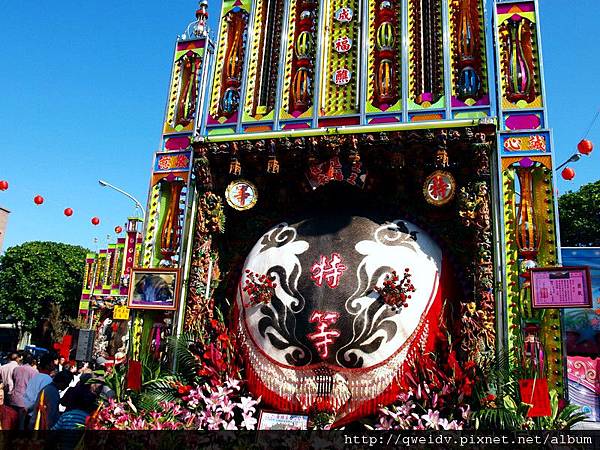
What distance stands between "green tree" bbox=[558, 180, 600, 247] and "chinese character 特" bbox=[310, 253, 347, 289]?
18449mm

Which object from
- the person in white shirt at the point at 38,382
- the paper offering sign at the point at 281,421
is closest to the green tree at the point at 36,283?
the person in white shirt at the point at 38,382

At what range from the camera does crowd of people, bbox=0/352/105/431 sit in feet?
19.7

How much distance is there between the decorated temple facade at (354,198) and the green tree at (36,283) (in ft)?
85.3

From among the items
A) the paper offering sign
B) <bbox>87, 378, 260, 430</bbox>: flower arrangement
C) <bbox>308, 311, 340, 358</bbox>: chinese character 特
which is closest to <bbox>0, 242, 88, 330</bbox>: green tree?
<bbox>87, 378, 260, 430</bbox>: flower arrangement

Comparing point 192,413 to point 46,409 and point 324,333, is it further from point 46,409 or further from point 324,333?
point 324,333

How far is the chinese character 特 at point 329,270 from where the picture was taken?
294 inches

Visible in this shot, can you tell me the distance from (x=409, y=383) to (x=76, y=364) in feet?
52.7

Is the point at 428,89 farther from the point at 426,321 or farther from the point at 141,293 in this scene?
the point at 141,293

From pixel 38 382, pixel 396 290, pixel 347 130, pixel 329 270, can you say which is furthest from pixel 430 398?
pixel 38 382

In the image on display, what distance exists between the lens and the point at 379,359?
7098mm

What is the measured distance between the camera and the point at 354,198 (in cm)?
850

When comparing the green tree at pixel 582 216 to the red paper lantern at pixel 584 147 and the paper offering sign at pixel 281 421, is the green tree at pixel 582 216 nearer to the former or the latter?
the red paper lantern at pixel 584 147

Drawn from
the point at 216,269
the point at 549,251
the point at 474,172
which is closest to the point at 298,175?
the point at 216,269

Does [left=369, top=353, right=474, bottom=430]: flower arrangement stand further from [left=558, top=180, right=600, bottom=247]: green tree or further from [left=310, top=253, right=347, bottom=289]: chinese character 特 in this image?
[left=558, top=180, right=600, bottom=247]: green tree
